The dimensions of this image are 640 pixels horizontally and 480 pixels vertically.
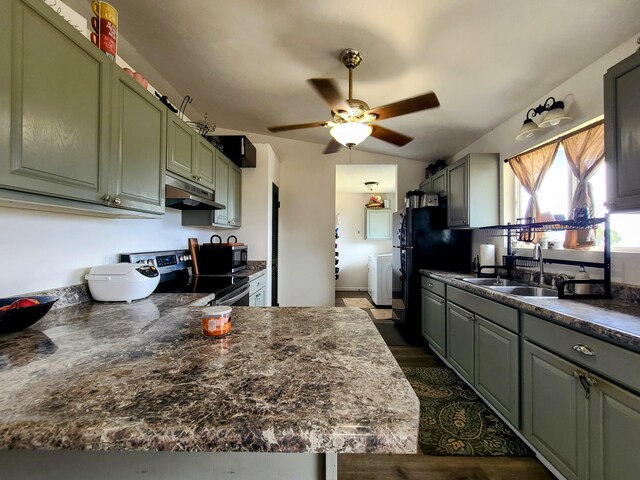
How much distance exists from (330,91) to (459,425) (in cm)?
234

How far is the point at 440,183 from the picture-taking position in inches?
135

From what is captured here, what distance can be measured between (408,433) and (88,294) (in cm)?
185

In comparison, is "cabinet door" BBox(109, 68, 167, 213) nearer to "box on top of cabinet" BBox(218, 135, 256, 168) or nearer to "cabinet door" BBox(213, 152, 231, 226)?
"cabinet door" BBox(213, 152, 231, 226)

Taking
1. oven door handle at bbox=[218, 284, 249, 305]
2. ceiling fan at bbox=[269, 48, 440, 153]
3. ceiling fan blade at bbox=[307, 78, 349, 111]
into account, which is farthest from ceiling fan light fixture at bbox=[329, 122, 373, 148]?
oven door handle at bbox=[218, 284, 249, 305]

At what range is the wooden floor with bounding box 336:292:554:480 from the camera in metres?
1.50

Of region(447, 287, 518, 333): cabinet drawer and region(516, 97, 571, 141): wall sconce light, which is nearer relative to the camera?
region(447, 287, 518, 333): cabinet drawer

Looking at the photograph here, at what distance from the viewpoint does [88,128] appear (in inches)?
49.5

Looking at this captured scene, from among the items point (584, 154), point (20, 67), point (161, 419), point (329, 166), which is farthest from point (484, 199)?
point (20, 67)

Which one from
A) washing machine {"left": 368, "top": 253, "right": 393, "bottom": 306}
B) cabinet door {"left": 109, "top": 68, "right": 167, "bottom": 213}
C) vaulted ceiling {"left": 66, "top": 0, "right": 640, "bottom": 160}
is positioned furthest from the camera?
washing machine {"left": 368, "top": 253, "right": 393, "bottom": 306}

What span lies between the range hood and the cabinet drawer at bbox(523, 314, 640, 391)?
7.52ft

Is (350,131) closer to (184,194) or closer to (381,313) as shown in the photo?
(184,194)

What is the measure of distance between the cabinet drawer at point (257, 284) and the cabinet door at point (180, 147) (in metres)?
1.16

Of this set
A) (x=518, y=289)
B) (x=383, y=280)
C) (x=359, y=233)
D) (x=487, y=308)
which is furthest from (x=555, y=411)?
(x=359, y=233)

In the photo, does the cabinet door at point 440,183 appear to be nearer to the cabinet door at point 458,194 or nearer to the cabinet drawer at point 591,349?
the cabinet door at point 458,194
